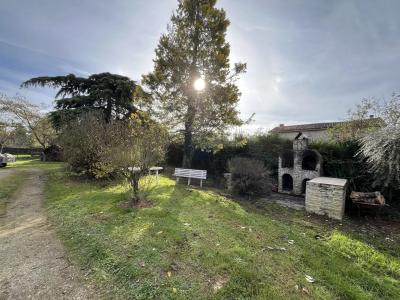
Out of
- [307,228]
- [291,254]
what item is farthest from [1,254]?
[307,228]

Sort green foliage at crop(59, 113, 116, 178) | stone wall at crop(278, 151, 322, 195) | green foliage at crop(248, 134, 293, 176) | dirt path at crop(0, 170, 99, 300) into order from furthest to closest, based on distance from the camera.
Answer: green foliage at crop(248, 134, 293, 176), stone wall at crop(278, 151, 322, 195), green foliage at crop(59, 113, 116, 178), dirt path at crop(0, 170, 99, 300)

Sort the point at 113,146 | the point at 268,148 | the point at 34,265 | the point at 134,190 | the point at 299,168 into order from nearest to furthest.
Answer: the point at 34,265 → the point at 134,190 → the point at 113,146 → the point at 299,168 → the point at 268,148

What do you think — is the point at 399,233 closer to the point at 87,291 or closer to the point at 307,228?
the point at 307,228

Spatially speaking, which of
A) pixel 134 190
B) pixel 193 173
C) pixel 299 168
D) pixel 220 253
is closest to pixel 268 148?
pixel 299 168

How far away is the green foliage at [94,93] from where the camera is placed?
16.7 meters

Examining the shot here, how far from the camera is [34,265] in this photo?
315 centimetres

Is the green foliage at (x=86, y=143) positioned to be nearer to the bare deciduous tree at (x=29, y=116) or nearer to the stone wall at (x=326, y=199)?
the stone wall at (x=326, y=199)

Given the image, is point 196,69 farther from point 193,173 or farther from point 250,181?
point 250,181

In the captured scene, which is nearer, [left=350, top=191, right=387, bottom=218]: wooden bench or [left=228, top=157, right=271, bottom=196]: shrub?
[left=350, top=191, right=387, bottom=218]: wooden bench

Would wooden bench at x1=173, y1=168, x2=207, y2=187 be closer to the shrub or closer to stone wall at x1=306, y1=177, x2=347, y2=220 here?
the shrub

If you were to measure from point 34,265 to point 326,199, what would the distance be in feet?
24.3

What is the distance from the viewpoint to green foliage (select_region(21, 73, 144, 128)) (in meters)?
16.7

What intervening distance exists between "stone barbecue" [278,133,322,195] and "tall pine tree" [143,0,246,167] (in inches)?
151

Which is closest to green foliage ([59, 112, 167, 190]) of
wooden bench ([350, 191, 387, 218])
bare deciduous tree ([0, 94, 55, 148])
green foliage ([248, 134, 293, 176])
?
green foliage ([248, 134, 293, 176])
